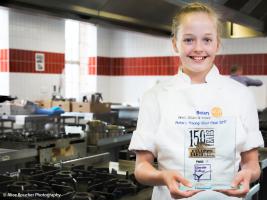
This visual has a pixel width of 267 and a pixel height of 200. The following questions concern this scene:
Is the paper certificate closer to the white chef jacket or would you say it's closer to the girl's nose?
the white chef jacket

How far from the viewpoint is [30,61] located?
7105 mm

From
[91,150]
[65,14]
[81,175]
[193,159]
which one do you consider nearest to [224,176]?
[193,159]

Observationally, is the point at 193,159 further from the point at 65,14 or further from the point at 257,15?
the point at 257,15

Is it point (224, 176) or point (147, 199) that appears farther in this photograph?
point (147, 199)

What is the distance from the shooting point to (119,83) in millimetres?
9023

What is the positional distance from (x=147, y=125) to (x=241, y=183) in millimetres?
289

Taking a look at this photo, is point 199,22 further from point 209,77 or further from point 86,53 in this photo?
point 86,53

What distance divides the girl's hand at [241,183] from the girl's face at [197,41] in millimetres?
293

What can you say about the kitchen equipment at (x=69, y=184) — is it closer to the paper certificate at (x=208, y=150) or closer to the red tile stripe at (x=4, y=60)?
the paper certificate at (x=208, y=150)

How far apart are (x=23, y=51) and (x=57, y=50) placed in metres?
0.79

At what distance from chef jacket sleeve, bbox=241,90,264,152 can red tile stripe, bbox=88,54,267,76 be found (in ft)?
21.4

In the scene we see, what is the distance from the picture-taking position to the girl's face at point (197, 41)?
109 centimetres

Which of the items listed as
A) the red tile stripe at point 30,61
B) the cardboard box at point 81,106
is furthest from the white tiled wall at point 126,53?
the cardboard box at point 81,106

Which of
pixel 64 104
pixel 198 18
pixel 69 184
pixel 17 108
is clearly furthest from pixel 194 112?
pixel 64 104
